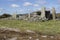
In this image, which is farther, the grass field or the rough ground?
the grass field

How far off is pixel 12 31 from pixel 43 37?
3426 millimetres

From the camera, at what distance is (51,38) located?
1661cm

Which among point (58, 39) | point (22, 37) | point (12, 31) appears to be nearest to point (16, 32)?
point (12, 31)

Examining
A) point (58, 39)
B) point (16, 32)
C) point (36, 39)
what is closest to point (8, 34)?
point (16, 32)

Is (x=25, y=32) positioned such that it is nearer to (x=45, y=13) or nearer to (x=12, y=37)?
(x=12, y=37)

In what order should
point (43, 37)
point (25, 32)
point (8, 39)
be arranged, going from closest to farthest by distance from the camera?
point (8, 39) → point (43, 37) → point (25, 32)

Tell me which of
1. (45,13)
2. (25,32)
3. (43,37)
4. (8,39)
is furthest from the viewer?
(45,13)

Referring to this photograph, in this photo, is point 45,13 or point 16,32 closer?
point 16,32

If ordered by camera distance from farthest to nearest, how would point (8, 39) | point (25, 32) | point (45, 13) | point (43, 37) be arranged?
point (45, 13) < point (25, 32) < point (43, 37) < point (8, 39)

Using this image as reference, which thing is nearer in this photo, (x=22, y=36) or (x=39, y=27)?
(x=22, y=36)

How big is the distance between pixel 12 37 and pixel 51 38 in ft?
11.2

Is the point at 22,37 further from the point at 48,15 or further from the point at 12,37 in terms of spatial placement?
the point at 48,15

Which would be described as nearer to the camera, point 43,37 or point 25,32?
point 43,37

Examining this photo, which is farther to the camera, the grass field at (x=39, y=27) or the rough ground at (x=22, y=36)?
the grass field at (x=39, y=27)
